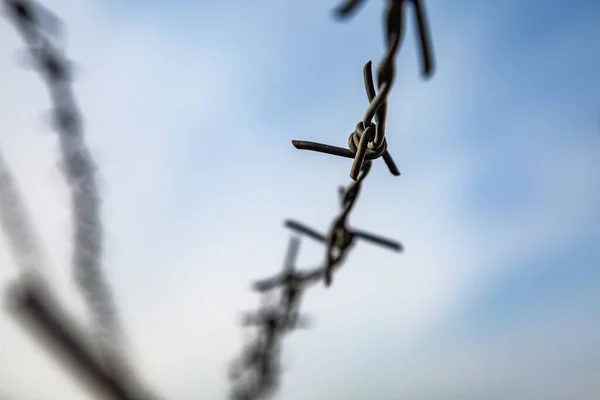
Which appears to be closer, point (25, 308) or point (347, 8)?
point (347, 8)

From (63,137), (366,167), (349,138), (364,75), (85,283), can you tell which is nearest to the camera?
(364,75)

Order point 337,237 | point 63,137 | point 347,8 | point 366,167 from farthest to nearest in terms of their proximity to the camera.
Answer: point 63,137 → point 337,237 → point 366,167 → point 347,8

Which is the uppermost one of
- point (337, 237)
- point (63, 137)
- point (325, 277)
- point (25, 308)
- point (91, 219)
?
point (63, 137)

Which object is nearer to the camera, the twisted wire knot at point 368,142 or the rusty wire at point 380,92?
the rusty wire at point 380,92

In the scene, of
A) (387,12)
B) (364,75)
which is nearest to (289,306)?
(364,75)

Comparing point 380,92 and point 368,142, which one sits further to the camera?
point 368,142

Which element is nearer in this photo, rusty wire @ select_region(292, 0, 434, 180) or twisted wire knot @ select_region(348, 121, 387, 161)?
rusty wire @ select_region(292, 0, 434, 180)

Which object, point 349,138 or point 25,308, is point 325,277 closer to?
point 349,138

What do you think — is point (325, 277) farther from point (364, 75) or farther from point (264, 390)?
point (264, 390)

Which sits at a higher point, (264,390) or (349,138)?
(349,138)
